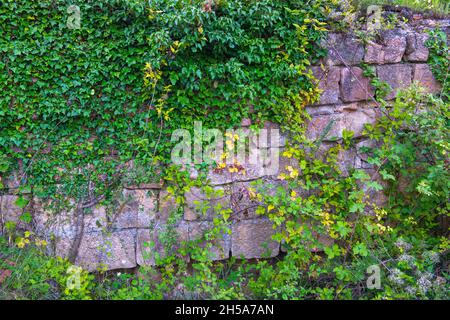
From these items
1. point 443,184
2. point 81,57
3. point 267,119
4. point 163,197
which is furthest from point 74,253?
point 443,184

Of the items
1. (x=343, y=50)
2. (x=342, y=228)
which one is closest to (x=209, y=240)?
(x=342, y=228)

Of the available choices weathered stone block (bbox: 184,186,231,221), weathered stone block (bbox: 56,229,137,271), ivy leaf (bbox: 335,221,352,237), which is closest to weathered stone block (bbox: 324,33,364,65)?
ivy leaf (bbox: 335,221,352,237)

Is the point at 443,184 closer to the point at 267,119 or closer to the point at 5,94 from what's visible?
the point at 267,119

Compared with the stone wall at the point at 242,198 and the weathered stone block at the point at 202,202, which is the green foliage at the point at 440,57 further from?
the weathered stone block at the point at 202,202

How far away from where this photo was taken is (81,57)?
11.0 feet

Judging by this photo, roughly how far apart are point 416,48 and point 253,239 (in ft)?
7.82

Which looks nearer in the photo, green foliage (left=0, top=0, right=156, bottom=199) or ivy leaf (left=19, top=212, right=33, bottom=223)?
green foliage (left=0, top=0, right=156, bottom=199)

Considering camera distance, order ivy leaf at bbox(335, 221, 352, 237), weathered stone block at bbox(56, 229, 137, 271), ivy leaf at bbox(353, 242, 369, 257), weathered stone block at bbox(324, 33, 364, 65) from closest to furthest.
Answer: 1. ivy leaf at bbox(353, 242, 369, 257)
2. ivy leaf at bbox(335, 221, 352, 237)
3. weathered stone block at bbox(56, 229, 137, 271)
4. weathered stone block at bbox(324, 33, 364, 65)

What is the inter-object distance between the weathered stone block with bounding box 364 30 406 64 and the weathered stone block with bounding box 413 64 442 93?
236 mm

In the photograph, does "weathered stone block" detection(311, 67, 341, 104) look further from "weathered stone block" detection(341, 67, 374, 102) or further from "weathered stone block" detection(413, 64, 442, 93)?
"weathered stone block" detection(413, 64, 442, 93)

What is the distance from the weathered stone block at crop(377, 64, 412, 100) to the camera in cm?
387

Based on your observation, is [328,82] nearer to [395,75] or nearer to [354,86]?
[354,86]

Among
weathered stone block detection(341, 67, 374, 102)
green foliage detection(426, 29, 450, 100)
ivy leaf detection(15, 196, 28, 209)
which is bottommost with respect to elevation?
ivy leaf detection(15, 196, 28, 209)

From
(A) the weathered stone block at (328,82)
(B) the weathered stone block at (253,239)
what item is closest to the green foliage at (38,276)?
(B) the weathered stone block at (253,239)
